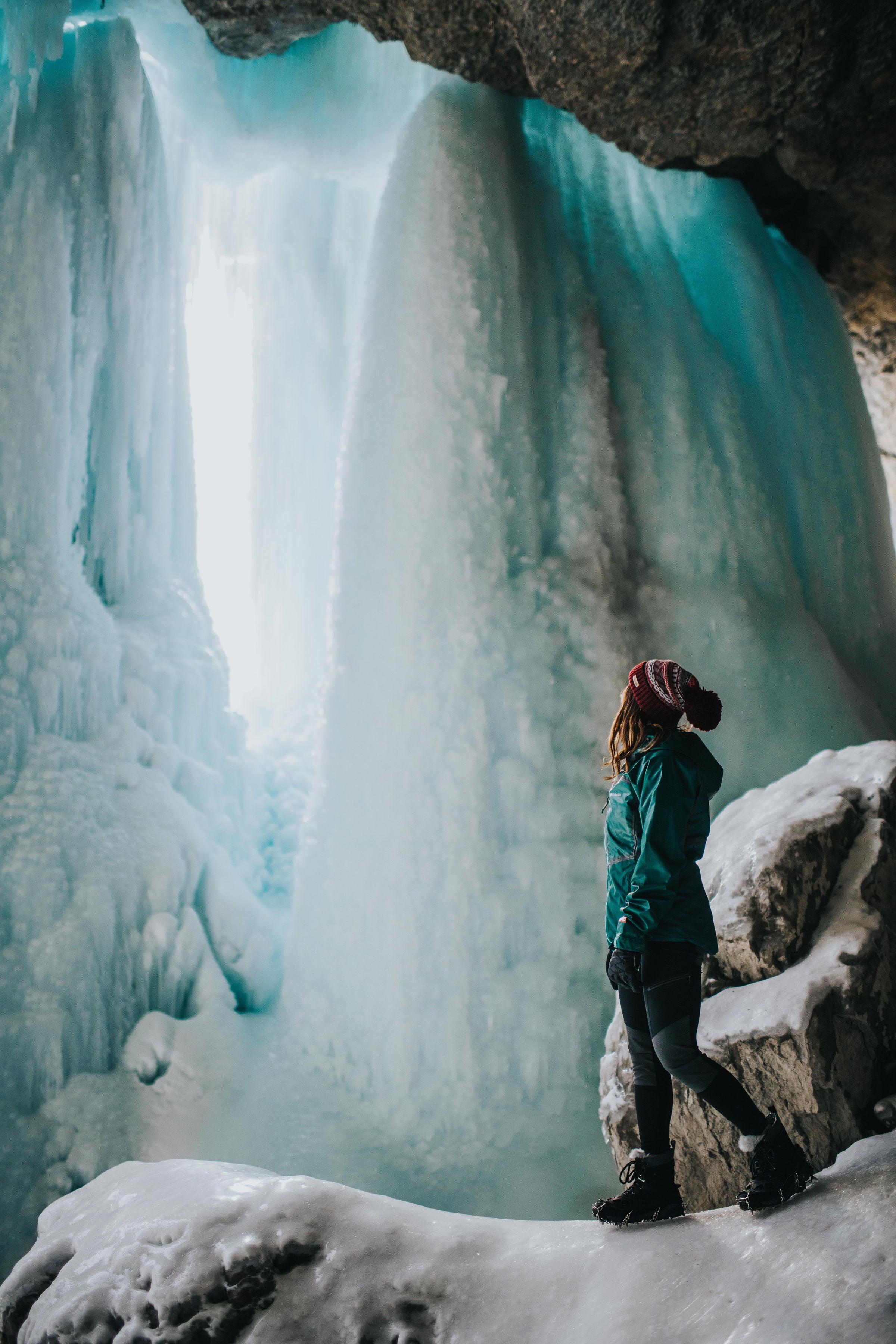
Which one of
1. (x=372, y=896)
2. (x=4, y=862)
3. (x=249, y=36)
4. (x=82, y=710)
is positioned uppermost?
(x=249, y=36)

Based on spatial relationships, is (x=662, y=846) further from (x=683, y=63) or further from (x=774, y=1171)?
(x=683, y=63)

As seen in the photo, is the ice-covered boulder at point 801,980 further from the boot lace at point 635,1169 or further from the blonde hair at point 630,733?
the blonde hair at point 630,733

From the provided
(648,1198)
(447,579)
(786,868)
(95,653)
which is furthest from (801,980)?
(95,653)

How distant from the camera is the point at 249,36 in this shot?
17.3 ft

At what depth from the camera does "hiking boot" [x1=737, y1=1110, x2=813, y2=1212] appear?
64.1 inches

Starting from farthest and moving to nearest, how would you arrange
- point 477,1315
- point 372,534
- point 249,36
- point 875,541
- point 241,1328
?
point 875,541, point 249,36, point 372,534, point 241,1328, point 477,1315

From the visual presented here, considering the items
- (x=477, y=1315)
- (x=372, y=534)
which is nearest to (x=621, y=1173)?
(x=477, y=1315)

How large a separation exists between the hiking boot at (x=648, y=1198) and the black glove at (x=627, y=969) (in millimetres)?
331

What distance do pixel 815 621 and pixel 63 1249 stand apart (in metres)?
4.99

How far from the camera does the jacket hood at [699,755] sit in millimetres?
1849

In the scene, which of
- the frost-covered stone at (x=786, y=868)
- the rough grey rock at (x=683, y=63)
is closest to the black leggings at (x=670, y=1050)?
the frost-covered stone at (x=786, y=868)

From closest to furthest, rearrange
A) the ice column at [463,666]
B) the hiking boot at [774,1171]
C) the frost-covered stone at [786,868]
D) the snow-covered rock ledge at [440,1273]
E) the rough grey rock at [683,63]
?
the snow-covered rock ledge at [440,1273], the hiking boot at [774,1171], the frost-covered stone at [786,868], the rough grey rock at [683,63], the ice column at [463,666]

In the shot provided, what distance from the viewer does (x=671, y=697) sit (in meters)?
1.86

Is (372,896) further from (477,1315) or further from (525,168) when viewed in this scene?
(525,168)
